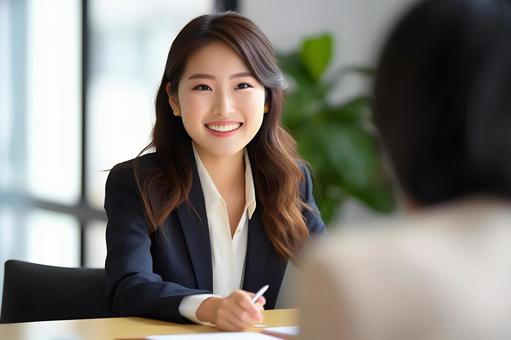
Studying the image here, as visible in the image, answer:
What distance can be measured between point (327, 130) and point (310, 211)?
2028 millimetres

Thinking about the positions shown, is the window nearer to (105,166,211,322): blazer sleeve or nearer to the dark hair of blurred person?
(105,166,211,322): blazer sleeve

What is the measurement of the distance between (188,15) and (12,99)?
7.54 ft

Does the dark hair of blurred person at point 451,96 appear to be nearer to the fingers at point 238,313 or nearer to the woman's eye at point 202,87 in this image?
the fingers at point 238,313

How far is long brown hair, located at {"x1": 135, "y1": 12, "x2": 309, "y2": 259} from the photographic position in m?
2.63

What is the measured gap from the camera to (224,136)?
2.64 metres

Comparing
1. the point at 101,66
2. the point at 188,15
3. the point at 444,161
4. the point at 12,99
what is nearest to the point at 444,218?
the point at 444,161

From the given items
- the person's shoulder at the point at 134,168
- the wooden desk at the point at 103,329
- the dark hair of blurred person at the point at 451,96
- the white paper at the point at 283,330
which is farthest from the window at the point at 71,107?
the dark hair of blurred person at the point at 451,96

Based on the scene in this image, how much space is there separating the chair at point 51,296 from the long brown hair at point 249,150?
0.79ft

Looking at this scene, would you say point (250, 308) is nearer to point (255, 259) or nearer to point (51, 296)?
point (255, 259)

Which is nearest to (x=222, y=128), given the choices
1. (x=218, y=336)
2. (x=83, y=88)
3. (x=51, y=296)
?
(x=51, y=296)

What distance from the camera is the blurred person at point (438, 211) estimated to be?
88 cm

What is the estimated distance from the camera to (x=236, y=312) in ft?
6.91

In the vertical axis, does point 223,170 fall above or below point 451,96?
above

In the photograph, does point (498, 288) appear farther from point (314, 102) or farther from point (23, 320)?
point (314, 102)
